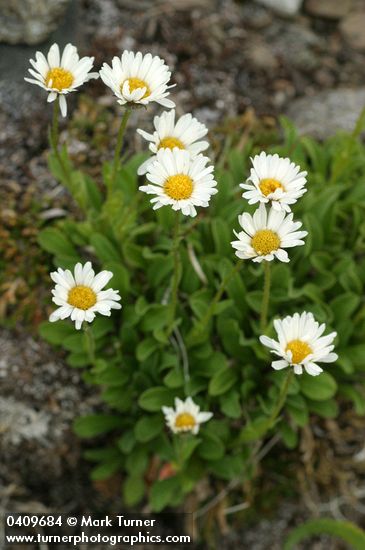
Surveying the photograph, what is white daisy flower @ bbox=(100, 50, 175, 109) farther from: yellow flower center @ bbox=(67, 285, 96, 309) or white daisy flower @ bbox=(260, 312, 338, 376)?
white daisy flower @ bbox=(260, 312, 338, 376)

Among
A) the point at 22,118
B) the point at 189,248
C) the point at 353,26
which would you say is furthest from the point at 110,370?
the point at 353,26

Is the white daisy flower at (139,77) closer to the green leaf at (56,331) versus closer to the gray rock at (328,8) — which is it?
the green leaf at (56,331)

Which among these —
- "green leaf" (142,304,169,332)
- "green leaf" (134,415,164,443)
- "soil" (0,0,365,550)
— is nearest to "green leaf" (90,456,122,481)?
"soil" (0,0,365,550)

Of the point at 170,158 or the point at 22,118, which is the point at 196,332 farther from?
the point at 22,118

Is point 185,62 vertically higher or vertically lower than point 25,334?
higher

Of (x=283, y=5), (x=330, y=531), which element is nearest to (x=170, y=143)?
(x=330, y=531)

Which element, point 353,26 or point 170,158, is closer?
point 170,158

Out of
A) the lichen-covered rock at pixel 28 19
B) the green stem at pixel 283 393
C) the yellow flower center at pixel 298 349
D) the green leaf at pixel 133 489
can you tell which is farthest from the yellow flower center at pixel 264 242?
the lichen-covered rock at pixel 28 19

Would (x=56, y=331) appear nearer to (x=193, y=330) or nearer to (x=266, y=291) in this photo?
(x=193, y=330)
